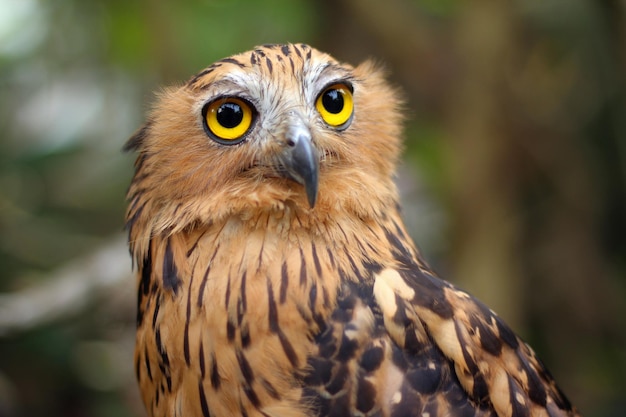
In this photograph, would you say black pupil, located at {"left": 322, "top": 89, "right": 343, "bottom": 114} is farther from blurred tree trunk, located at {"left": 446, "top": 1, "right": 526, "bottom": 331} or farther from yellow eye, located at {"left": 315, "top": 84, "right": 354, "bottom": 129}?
blurred tree trunk, located at {"left": 446, "top": 1, "right": 526, "bottom": 331}

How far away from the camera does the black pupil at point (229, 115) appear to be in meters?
2.12

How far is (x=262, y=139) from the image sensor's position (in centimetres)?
211

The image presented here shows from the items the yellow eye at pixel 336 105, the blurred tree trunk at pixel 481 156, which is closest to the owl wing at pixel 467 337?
the yellow eye at pixel 336 105

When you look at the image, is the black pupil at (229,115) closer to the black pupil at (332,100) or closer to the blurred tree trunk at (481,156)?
the black pupil at (332,100)

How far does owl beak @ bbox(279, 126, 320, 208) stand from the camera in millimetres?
1948

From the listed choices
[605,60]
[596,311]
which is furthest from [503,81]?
[596,311]

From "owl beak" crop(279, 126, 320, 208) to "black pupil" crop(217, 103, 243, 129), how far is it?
20 centimetres

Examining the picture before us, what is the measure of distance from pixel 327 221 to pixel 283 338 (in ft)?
1.23

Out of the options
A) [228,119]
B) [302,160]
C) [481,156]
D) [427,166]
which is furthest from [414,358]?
[427,166]

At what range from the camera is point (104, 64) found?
6.04m

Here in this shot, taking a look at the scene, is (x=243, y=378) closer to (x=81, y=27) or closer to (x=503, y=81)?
(x=503, y=81)

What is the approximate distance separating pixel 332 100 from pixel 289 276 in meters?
0.60

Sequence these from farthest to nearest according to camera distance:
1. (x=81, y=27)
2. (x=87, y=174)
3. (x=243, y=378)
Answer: (x=87, y=174), (x=81, y=27), (x=243, y=378)

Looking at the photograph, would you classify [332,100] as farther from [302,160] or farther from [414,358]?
[414,358]
